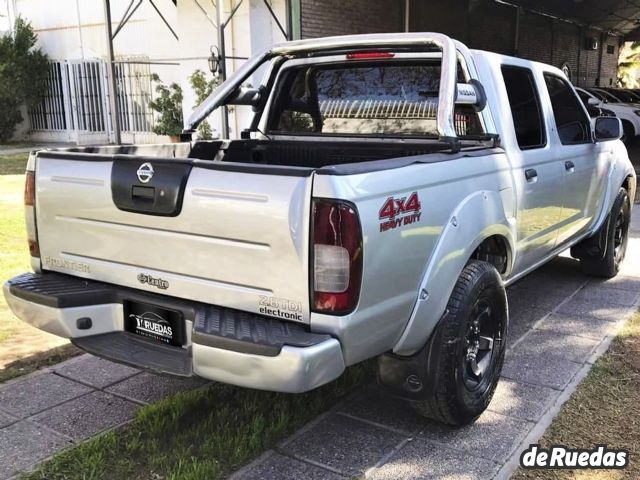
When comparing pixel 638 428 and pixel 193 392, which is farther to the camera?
pixel 193 392

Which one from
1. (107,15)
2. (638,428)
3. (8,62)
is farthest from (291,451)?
(8,62)

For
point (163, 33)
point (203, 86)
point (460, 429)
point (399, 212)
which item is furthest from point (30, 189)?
point (163, 33)

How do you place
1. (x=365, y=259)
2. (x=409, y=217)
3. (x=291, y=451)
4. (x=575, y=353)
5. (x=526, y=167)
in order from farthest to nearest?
1. (x=575, y=353)
2. (x=526, y=167)
3. (x=291, y=451)
4. (x=409, y=217)
5. (x=365, y=259)

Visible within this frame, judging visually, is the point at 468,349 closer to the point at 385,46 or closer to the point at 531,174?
the point at 531,174

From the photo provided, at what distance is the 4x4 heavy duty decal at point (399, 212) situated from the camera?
109 inches

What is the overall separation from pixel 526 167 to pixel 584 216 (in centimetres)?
148

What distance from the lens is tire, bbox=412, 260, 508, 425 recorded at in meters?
3.23

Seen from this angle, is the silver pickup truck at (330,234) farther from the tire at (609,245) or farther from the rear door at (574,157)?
the tire at (609,245)

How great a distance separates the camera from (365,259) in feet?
8.82

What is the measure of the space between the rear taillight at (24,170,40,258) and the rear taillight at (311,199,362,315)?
171 cm

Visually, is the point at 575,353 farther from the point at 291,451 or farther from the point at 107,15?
the point at 107,15

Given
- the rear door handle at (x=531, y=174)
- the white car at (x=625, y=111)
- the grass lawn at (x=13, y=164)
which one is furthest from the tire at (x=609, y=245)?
the white car at (x=625, y=111)

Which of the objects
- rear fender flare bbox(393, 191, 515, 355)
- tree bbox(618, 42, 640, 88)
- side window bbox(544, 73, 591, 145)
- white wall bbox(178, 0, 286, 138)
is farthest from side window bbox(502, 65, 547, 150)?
tree bbox(618, 42, 640, 88)

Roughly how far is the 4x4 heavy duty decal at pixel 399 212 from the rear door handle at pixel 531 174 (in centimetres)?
144
